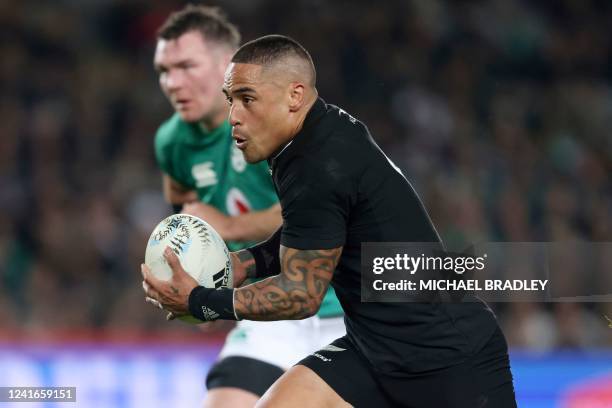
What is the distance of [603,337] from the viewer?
7973 mm

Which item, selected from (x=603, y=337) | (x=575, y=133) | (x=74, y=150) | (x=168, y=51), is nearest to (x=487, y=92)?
(x=575, y=133)

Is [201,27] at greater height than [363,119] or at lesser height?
lesser

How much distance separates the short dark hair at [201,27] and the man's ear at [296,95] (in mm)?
1763

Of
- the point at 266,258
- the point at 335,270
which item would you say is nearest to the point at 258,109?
the point at 335,270

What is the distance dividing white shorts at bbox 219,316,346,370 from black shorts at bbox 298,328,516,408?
3.42 feet

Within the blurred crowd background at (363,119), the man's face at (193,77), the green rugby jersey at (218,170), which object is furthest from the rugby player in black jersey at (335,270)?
the blurred crowd background at (363,119)

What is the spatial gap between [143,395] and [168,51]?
249cm

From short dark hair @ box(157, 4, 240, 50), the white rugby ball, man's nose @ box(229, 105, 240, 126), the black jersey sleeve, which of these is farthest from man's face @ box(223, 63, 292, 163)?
short dark hair @ box(157, 4, 240, 50)

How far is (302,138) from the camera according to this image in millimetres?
3525

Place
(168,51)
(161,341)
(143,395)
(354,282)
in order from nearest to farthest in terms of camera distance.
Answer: (354,282), (168,51), (143,395), (161,341)

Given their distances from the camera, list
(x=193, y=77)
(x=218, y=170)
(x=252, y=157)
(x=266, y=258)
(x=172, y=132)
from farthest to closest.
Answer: (x=172, y=132)
(x=218, y=170)
(x=193, y=77)
(x=266, y=258)
(x=252, y=157)

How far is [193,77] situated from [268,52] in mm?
1561

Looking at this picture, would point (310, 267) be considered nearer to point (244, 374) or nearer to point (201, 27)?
point (244, 374)

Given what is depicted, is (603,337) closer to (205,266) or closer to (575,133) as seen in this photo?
(575,133)
